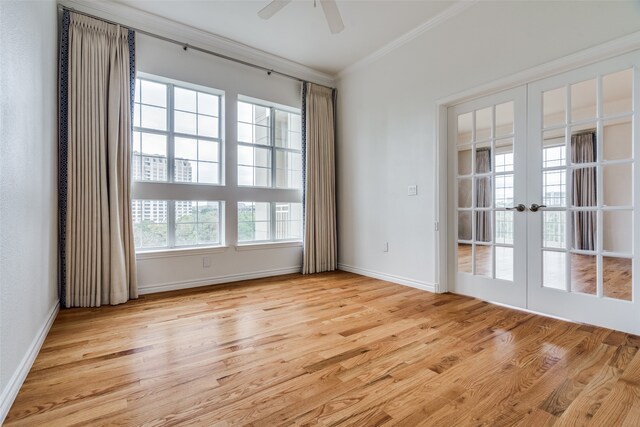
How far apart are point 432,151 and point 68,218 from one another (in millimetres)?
3767

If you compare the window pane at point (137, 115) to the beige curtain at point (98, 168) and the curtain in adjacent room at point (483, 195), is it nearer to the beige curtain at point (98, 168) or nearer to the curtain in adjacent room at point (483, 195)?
the beige curtain at point (98, 168)

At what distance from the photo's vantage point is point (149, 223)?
3529mm

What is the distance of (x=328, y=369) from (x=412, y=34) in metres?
3.68

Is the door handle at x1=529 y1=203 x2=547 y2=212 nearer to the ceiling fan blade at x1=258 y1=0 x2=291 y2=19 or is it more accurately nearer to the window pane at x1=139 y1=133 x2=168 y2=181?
the ceiling fan blade at x1=258 y1=0 x2=291 y2=19

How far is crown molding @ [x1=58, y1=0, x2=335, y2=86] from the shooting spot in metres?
3.09

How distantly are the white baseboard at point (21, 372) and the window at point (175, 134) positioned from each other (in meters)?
1.77

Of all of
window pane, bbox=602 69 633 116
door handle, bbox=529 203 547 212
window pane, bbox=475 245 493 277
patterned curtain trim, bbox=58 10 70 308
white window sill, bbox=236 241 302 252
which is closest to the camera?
window pane, bbox=602 69 633 116

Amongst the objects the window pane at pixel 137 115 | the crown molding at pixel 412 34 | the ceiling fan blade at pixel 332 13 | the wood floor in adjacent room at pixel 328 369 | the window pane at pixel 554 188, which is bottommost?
the wood floor in adjacent room at pixel 328 369

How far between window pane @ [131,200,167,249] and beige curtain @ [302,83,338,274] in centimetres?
187

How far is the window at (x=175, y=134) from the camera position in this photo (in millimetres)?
3500

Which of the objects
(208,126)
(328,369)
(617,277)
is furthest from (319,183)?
(617,277)

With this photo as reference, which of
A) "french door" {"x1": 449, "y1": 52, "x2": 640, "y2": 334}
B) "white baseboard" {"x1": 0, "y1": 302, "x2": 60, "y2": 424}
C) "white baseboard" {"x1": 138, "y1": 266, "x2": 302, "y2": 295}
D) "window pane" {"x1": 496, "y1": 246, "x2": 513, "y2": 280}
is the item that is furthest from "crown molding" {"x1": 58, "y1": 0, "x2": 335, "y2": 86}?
"window pane" {"x1": 496, "y1": 246, "x2": 513, "y2": 280}

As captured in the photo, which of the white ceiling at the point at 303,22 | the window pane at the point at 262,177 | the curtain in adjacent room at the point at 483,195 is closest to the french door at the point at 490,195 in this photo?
the curtain in adjacent room at the point at 483,195

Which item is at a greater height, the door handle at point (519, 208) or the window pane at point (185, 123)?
the window pane at point (185, 123)
